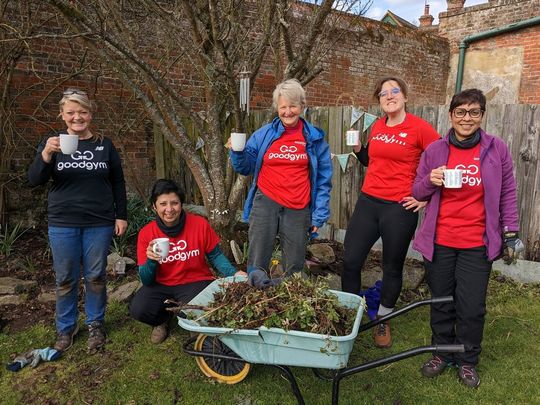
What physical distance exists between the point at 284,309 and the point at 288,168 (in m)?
1.11

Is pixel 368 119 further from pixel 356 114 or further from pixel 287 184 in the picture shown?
pixel 287 184

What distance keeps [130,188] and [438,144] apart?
16.3 feet

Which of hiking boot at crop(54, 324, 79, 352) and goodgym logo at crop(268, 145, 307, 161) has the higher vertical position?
goodgym logo at crop(268, 145, 307, 161)

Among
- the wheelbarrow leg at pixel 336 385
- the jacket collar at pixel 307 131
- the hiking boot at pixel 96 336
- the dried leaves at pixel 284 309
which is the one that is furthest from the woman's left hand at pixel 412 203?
the hiking boot at pixel 96 336

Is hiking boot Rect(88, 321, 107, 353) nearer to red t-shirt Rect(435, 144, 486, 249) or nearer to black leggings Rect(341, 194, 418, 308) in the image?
black leggings Rect(341, 194, 418, 308)

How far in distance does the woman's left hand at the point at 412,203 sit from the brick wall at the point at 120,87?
117 inches

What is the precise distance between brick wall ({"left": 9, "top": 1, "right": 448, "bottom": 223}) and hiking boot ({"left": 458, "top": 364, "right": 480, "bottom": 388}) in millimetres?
3637

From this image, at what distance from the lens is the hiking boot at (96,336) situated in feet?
9.54

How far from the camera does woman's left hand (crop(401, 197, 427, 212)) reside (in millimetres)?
2623

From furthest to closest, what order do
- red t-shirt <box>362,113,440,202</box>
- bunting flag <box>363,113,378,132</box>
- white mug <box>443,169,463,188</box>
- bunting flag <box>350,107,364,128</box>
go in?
bunting flag <box>350,107,364,128</box>
bunting flag <box>363,113,378,132</box>
red t-shirt <box>362,113,440,202</box>
white mug <box>443,169,463,188</box>

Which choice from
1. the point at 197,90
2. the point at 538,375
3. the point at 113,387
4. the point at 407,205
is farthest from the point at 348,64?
the point at 113,387

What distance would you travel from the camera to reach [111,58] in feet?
11.0

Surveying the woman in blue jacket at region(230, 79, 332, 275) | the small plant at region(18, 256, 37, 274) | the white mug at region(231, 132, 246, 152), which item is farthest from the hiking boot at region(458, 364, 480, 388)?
the small plant at region(18, 256, 37, 274)

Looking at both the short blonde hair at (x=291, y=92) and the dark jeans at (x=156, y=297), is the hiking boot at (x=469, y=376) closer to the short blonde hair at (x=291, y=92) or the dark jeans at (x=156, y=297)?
the dark jeans at (x=156, y=297)
